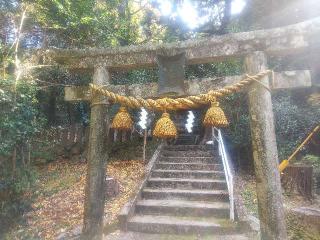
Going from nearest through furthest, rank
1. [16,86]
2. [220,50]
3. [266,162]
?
[266,162] → [220,50] → [16,86]

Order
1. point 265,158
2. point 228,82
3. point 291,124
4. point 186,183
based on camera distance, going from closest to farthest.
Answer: point 265,158 → point 228,82 → point 186,183 → point 291,124

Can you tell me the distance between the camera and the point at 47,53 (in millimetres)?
4355

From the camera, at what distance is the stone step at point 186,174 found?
8352 mm

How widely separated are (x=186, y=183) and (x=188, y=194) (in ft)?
2.03

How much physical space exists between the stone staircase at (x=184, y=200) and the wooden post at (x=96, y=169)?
7.20ft

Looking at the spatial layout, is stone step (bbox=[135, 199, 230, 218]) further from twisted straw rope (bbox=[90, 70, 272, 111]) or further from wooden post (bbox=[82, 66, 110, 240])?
twisted straw rope (bbox=[90, 70, 272, 111])

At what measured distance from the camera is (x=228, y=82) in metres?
3.89

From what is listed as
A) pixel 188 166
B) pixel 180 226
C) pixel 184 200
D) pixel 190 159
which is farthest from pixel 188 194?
pixel 190 159

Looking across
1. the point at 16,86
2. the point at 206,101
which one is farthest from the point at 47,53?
the point at 16,86

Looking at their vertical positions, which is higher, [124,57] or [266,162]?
[124,57]

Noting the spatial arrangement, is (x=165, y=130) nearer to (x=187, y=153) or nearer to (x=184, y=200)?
(x=184, y=200)

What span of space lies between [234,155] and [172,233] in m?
6.40

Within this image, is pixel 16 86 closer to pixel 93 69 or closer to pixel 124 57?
pixel 93 69

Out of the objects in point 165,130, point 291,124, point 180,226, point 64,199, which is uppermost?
point 291,124
